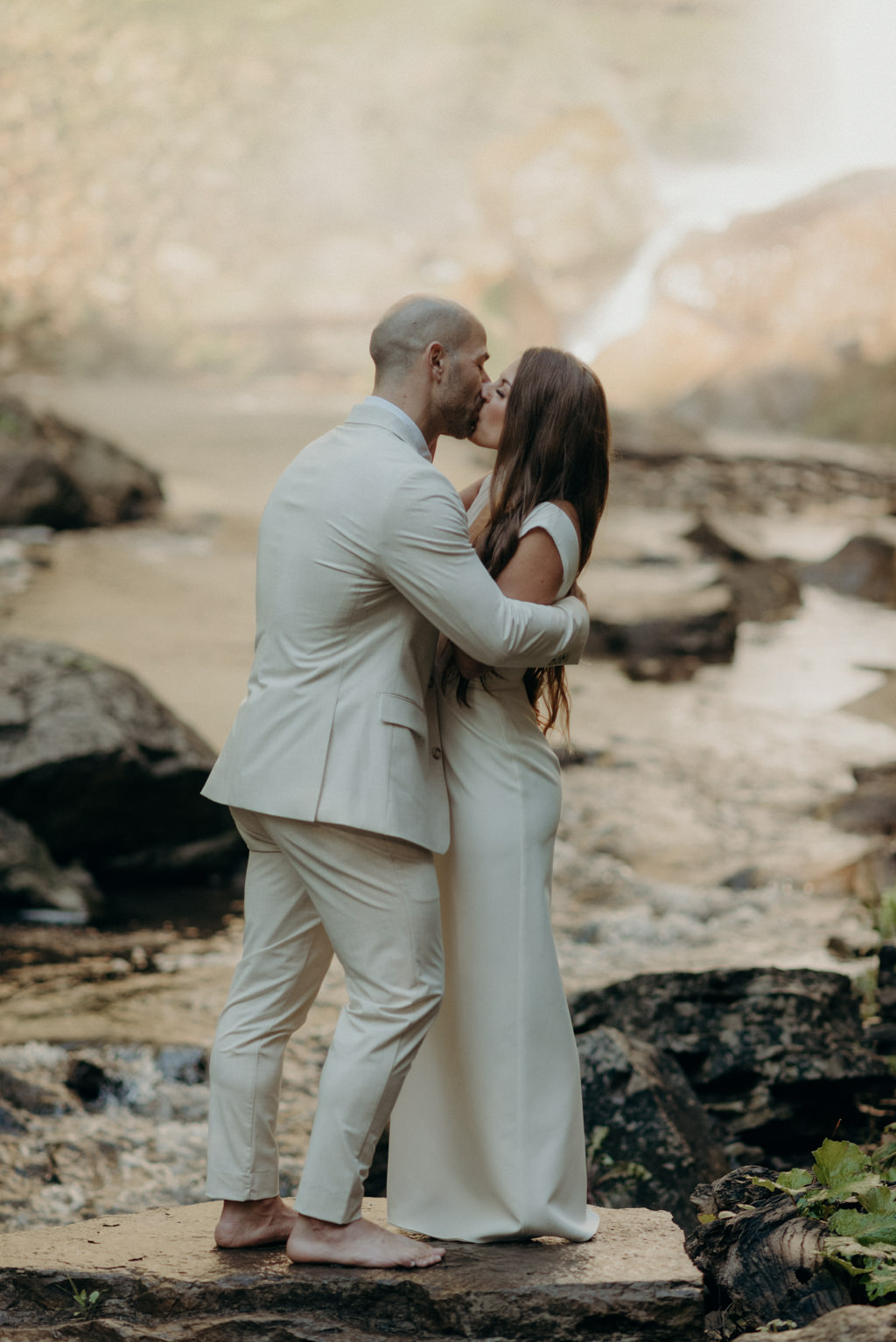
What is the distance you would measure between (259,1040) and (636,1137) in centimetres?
125

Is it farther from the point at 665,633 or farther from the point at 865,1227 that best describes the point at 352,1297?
the point at 665,633

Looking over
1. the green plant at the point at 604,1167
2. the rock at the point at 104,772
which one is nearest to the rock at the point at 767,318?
the rock at the point at 104,772

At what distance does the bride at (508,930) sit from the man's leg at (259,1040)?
25 cm

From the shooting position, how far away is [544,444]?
249 cm

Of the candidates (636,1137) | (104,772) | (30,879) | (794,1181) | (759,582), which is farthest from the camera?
(759,582)

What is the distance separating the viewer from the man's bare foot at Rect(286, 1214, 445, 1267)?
7.64ft

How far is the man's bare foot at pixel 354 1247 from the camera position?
91.7 inches

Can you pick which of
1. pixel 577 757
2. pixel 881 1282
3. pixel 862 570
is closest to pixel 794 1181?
pixel 881 1282

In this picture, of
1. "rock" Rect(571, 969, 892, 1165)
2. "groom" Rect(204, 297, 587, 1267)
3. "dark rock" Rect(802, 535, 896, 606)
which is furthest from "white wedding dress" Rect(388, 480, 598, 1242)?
"dark rock" Rect(802, 535, 896, 606)

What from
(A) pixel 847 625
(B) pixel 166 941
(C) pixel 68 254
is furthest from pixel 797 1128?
(C) pixel 68 254

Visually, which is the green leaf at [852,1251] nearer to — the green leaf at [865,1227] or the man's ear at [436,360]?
the green leaf at [865,1227]

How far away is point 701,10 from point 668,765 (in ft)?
153

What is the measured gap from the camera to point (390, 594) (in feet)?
7.75

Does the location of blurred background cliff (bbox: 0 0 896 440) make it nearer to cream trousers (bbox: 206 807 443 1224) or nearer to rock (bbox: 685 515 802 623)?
rock (bbox: 685 515 802 623)
